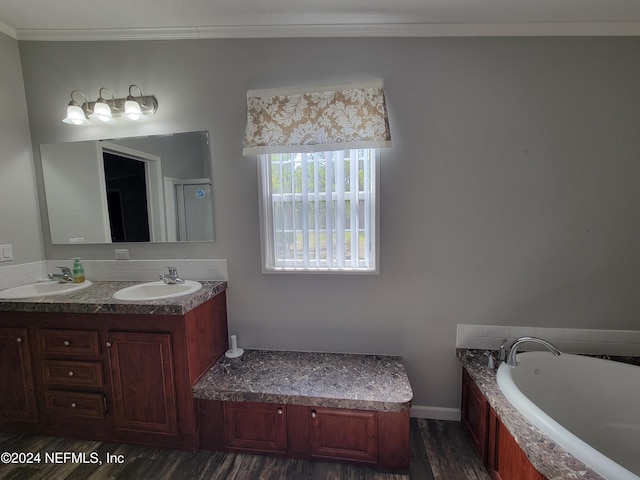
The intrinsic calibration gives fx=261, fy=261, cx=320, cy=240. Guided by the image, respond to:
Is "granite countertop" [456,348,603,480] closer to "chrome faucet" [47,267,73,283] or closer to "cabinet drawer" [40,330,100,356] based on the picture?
"cabinet drawer" [40,330,100,356]

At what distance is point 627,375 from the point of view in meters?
1.47

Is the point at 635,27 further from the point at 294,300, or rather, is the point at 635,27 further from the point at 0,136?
the point at 0,136

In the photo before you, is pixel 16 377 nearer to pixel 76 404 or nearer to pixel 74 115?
pixel 76 404

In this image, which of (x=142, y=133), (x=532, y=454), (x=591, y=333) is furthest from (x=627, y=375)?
(x=142, y=133)

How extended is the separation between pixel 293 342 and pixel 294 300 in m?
0.32

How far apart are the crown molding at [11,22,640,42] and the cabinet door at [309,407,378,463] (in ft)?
7.59

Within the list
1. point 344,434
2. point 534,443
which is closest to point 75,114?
point 344,434

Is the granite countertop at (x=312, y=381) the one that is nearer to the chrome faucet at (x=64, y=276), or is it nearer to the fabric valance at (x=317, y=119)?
the chrome faucet at (x=64, y=276)

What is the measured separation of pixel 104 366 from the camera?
62.0 inches

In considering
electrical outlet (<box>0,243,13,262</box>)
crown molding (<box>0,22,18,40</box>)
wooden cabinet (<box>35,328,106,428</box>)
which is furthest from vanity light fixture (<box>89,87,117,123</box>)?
wooden cabinet (<box>35,328,106,428</box>)

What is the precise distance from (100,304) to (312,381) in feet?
4.30

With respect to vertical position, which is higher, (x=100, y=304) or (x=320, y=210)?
(x=320, y=210)

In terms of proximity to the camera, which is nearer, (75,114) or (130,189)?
(75,114)

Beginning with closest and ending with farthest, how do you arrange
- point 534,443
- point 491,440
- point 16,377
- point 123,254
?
point 534,443 → point 491,440 → point 16,377 → point 123,254
